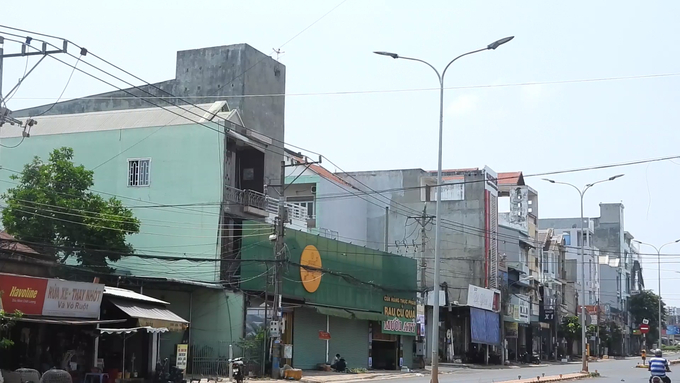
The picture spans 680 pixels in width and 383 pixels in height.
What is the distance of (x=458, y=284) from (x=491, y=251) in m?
4.37

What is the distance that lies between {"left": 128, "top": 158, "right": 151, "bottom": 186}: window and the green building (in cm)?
562

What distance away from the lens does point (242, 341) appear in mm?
35781

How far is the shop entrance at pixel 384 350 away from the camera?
49.2m

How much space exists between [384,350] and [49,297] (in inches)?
1096

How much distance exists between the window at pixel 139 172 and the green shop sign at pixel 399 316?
16.0 metres

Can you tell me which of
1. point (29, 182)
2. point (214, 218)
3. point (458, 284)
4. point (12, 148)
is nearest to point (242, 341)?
point (214, 218)

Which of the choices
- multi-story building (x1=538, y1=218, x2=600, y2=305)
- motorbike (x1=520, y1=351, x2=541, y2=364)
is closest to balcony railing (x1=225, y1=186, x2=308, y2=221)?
motorbike (x1=520, y1=351, x2=541, y2=364)

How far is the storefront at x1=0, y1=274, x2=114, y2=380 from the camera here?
24766mm

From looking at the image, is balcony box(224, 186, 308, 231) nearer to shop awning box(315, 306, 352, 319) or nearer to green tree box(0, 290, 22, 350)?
shop awning box(315, 306, 352, 319)

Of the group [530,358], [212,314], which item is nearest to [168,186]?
[212,314]

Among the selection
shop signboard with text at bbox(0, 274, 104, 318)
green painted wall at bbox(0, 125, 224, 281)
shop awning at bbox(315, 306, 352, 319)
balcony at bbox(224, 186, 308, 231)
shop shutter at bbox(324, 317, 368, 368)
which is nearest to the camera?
shop signboard with text at bbox(0, 274, 104, 318)

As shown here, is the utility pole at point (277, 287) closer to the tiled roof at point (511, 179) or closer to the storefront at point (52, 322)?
the storefront at point (52, 322)

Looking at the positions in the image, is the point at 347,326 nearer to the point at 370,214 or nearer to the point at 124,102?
the point at 124,102

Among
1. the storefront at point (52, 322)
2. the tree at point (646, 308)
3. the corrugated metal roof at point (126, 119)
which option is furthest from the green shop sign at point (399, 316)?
the tree at point (646, 308)
